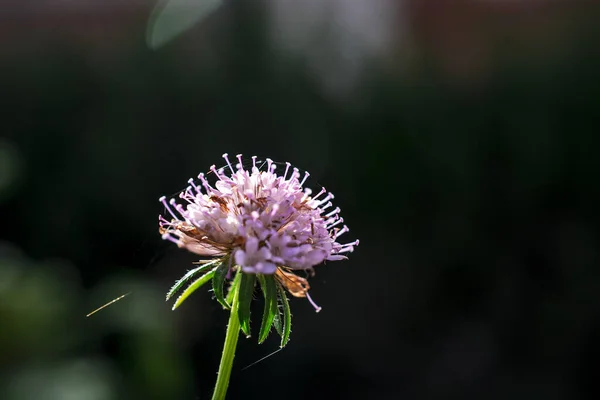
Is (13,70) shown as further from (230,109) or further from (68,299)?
(68,299)

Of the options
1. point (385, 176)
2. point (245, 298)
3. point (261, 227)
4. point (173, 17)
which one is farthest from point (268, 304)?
point (173, 17)

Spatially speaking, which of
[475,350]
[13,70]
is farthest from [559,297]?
[13,70]

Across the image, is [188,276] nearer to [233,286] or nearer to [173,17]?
[233,286]

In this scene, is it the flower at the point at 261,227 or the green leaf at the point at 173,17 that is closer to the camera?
the flower at the point at 261,227

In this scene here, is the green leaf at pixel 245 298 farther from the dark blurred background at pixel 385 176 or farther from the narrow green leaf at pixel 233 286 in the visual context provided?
the dark blurred background at pixel 385 176

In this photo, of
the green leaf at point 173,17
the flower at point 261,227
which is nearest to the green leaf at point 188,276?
the flower at point 261,227
